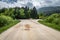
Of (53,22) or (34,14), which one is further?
(34,14)

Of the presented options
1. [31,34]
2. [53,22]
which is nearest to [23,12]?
[53,22]

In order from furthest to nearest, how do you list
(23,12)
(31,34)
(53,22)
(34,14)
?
1. (34,14)
2. (23,12)
3. (53,22)
4. (31,34)

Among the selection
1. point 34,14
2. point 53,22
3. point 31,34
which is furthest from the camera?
point 34,14

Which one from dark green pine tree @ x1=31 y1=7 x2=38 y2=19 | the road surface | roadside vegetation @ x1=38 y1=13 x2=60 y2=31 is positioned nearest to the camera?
the road surface

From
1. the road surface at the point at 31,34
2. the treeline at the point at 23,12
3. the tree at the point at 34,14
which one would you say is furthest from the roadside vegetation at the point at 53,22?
the tree at the point at 34,14

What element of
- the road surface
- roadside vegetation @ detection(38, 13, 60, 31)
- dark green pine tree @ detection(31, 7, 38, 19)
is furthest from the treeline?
the road surface

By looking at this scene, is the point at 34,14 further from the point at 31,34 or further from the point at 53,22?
the point at 31,34

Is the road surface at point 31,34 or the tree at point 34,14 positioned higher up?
the road surface at point 31,34

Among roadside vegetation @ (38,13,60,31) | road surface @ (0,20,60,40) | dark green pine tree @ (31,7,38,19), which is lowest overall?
dark green pine tree @ (31,7,38,19)

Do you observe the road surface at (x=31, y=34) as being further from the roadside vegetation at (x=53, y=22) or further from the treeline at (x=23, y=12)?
the treeline at (x=23, y=12)

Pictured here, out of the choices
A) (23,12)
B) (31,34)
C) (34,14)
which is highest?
(31,34)

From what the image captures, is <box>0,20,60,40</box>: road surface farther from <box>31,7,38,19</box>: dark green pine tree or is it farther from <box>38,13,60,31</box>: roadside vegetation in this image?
<box>31,7,38,19</box>: dark green pine tree

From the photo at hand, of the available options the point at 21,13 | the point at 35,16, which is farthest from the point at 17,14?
the point at 35,16

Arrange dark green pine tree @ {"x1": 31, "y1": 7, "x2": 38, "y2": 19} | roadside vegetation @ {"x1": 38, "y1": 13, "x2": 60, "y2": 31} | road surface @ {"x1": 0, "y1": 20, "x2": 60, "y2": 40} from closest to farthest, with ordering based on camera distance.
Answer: road surface @ {"x1": 0, "y1": 20, "x2": 60, "y2": 40}
roadside vegetation @ {"x1": 38, "y1": 13, "x2": 60, "y2": 31}
dark green pine tree @ {"x1": 31, "y1": 7, "x2": 38, "y2": 19}
